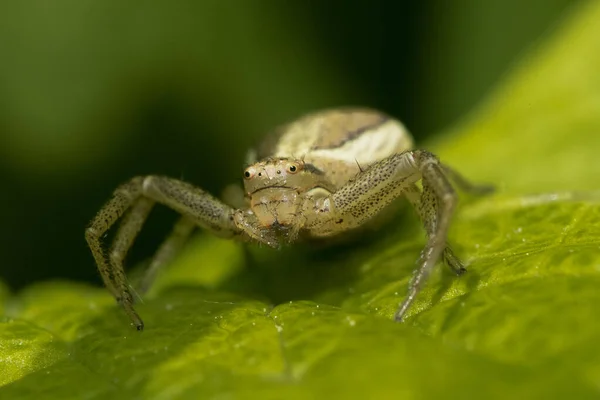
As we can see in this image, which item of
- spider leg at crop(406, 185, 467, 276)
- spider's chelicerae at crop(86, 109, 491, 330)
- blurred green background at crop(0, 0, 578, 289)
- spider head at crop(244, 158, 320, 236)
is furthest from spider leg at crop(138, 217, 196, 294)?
blurred green background at crop(0, 0, 578, 289)

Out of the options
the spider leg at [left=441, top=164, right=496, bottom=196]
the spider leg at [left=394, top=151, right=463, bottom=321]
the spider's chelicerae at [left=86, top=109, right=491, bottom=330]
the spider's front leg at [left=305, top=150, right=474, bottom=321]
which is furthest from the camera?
the spider leg at [left=441, top=164, right=496, bottom=196]

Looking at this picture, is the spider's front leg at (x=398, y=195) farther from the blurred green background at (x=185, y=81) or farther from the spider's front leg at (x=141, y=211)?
the blurred green background at (x=185, y=81)

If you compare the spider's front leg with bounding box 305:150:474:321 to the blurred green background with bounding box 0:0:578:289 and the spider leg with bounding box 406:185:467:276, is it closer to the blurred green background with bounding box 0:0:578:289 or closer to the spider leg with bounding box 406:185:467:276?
the spider leg with bounding box 406:185:467:276

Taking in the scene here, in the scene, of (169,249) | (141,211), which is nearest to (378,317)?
(141,211)

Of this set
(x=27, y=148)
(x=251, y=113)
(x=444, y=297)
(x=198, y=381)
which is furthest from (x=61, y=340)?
(x=251, y=113)

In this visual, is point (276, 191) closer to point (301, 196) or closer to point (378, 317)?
point (301, 196)

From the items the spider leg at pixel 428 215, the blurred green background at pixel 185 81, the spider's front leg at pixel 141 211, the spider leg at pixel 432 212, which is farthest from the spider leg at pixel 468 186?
the blurred green background at pixel 185 81
